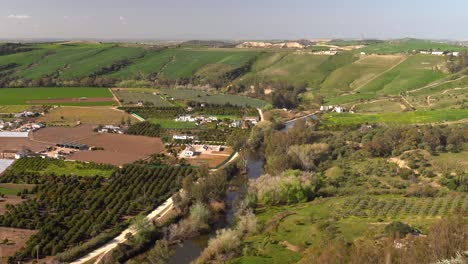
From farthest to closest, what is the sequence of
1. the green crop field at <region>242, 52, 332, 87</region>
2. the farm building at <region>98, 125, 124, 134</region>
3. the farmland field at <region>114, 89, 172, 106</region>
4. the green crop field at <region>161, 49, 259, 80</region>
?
the green crop field at <region>161, 49, 259, 80</region>
the green crop field at <region>242, 52, 332, 87</region>
the farmland field at <region>114, 89, 172, 106</region>
the farm building at <region>98, 125, 124, 134</region>

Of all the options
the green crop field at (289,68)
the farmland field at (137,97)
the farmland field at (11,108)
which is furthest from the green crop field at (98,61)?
the green crop field at (289,68)

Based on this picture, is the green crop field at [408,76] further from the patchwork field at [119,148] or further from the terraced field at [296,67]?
the patchwork field at [119,148]

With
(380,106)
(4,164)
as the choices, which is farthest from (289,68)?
(4,164)

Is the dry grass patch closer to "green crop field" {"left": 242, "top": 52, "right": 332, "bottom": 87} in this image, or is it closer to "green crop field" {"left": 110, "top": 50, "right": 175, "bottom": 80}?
"green crop field" {"left": 242, "top": 52, "right": 332, "bottom": 87}

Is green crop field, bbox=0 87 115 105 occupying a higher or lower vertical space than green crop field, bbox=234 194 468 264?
higher

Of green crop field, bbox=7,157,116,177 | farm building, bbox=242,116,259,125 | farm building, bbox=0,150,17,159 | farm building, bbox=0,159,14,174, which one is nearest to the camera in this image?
green crop field, bbox=7,157,116,177

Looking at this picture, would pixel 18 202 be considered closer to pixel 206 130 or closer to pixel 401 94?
pixel 206 130

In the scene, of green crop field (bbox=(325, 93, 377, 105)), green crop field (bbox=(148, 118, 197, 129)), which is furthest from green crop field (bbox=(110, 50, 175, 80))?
green crop field (bbox=(325, 93, 377, 105))
